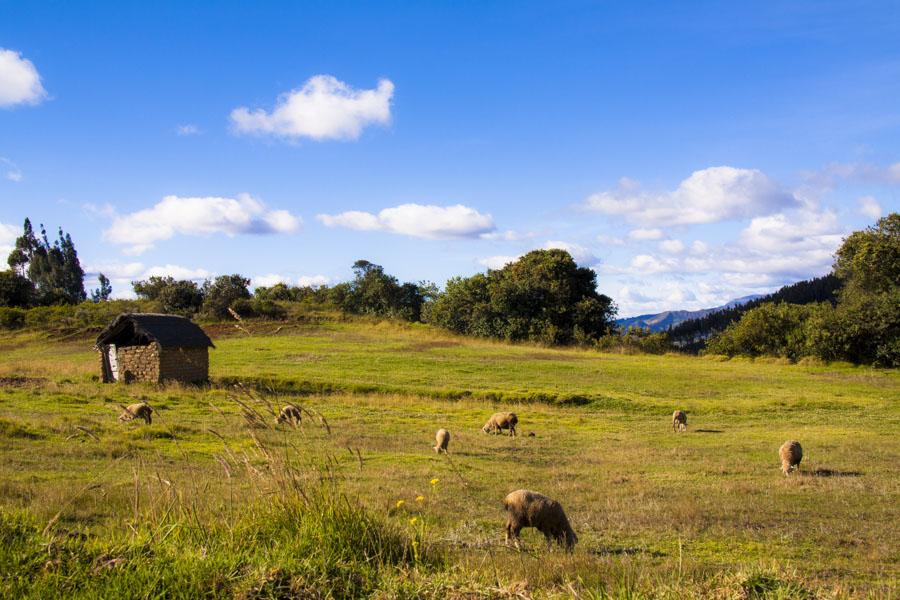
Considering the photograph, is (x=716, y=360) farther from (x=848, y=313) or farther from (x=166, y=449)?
(x=166, y=449)

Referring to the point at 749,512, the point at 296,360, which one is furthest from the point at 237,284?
the point at 749,512

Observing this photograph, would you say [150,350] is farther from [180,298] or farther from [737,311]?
[737,311]

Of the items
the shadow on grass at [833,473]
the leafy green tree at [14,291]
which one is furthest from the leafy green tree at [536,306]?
the leafy green tree at [14,291]

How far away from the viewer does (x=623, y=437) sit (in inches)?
877

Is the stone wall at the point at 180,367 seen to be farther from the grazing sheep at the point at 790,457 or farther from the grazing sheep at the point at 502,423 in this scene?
the grazing sheep at the point at 790,457

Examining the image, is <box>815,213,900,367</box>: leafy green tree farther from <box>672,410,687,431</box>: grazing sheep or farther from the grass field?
<box>672,410,687,431</box>: grazing sheep

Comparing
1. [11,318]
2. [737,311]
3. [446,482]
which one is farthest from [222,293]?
[737,311]

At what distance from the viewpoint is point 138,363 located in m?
33.2

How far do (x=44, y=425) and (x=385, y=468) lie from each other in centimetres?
984

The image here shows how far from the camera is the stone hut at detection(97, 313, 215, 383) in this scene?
32594 millimetres

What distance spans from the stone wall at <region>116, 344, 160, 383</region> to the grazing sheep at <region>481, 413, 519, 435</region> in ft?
60.7

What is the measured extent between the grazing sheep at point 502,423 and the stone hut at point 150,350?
1655cm

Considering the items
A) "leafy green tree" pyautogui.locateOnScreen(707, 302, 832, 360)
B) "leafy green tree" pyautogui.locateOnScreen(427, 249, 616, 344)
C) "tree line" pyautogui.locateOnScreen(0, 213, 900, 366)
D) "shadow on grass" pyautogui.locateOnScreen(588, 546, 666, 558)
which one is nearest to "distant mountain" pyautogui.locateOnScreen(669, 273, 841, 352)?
"tree line" pyautogui.locateOnScreen(0, 213, 900, 366)

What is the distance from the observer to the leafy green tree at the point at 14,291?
71.8 metres
